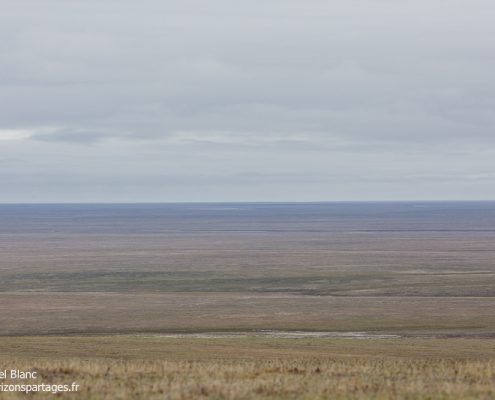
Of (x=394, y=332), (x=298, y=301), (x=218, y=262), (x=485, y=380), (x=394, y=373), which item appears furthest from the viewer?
(x=218, y=262)

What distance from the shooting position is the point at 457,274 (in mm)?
77375

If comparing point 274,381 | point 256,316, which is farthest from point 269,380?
point 256,316

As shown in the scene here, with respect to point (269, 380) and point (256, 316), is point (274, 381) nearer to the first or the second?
point (269, 380)

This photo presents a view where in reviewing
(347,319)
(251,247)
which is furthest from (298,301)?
(251,247)

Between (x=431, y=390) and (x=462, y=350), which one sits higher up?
(x=431, y=390)

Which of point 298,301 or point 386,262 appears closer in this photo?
point 298,301

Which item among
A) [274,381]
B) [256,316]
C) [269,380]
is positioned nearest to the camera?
[274,381]

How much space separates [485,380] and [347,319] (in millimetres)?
33001

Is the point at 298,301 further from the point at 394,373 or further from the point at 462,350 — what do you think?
the point at 394,373

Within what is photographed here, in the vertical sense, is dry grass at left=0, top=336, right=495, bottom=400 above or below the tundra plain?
above

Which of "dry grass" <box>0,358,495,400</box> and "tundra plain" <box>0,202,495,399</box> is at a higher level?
"dry grass" <box>0,358,495,400</box>

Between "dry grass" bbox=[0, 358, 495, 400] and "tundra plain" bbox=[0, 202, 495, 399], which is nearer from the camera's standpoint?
"dry grass" bbox=[0, 358, 495, 400]

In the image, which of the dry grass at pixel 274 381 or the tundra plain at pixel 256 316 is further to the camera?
the tundra plain at pixel 256 316

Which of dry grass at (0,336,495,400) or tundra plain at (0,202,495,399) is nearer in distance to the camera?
dry grass at (0,336,495,400)
